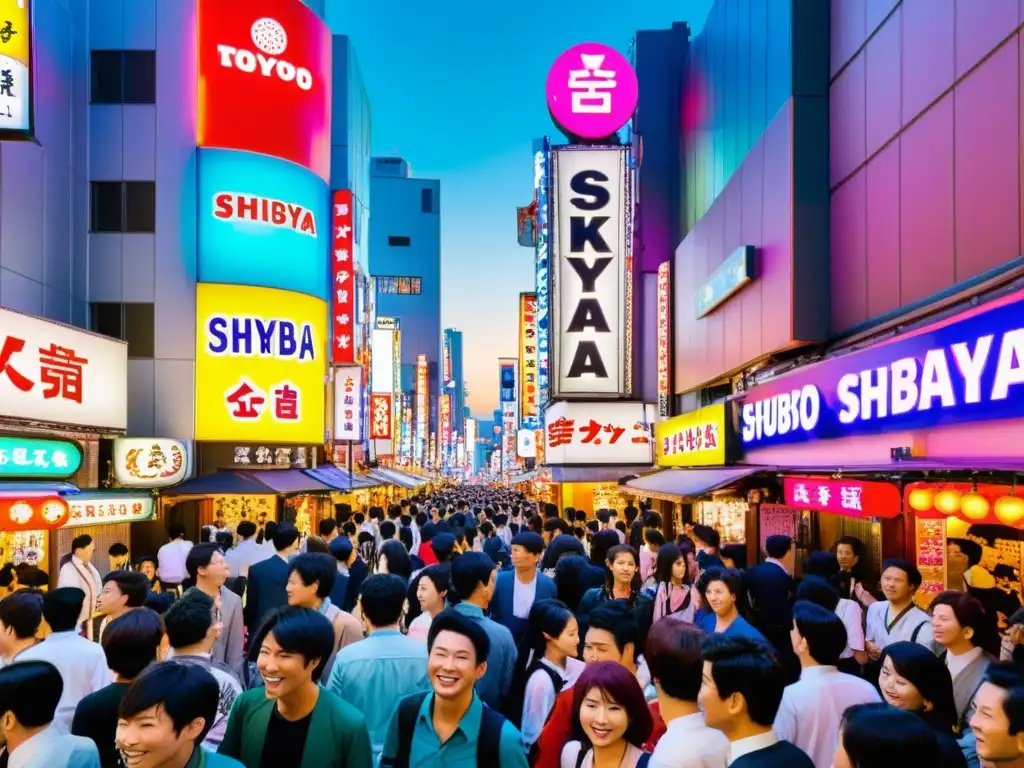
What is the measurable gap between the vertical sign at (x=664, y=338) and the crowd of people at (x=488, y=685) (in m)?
16.3

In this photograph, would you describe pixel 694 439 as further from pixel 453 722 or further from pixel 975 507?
pixel 453 722

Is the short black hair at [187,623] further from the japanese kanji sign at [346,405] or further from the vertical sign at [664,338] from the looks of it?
the japanese kanji sign at [346,405]

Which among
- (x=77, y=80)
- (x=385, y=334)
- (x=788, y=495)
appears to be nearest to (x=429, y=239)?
(x=385, y=334)

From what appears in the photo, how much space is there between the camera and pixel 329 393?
27516mm

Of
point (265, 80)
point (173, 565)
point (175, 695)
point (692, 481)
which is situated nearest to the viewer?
point (175, 695)

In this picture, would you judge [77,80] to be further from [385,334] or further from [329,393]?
[385,334]

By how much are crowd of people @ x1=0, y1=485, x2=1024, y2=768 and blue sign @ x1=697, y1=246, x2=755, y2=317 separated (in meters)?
9.61

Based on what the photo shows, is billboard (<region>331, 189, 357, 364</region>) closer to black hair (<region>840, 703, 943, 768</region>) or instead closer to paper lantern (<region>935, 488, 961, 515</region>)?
paper lantern (<region>935, 488, 961, 515</region>)

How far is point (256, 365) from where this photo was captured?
2094cm

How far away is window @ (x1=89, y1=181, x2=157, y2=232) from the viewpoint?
19.6 m

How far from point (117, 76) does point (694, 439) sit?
15.6 m

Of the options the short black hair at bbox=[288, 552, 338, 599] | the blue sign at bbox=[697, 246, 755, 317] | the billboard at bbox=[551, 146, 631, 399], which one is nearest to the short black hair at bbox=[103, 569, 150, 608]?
the short black hair at bbox=[288, 552, 338, 599]

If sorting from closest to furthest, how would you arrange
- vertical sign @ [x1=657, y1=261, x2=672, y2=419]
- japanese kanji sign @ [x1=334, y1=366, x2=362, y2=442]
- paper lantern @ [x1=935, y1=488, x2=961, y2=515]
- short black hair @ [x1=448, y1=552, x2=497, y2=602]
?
1. short black hair @ [x1=448, y1=552, x2=497, y2=602]
2. paper lantern @ [x1=935, y1=488, x2=961, y2=515]
3. vertical sign @ [x1=657, y1=261, x2=672, y2=419]
4. japanese kanji sign @ [x1=334, y1=366, x2=362, y2=442]

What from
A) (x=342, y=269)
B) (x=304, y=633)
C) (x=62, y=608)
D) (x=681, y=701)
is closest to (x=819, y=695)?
(x=681, y=701)
